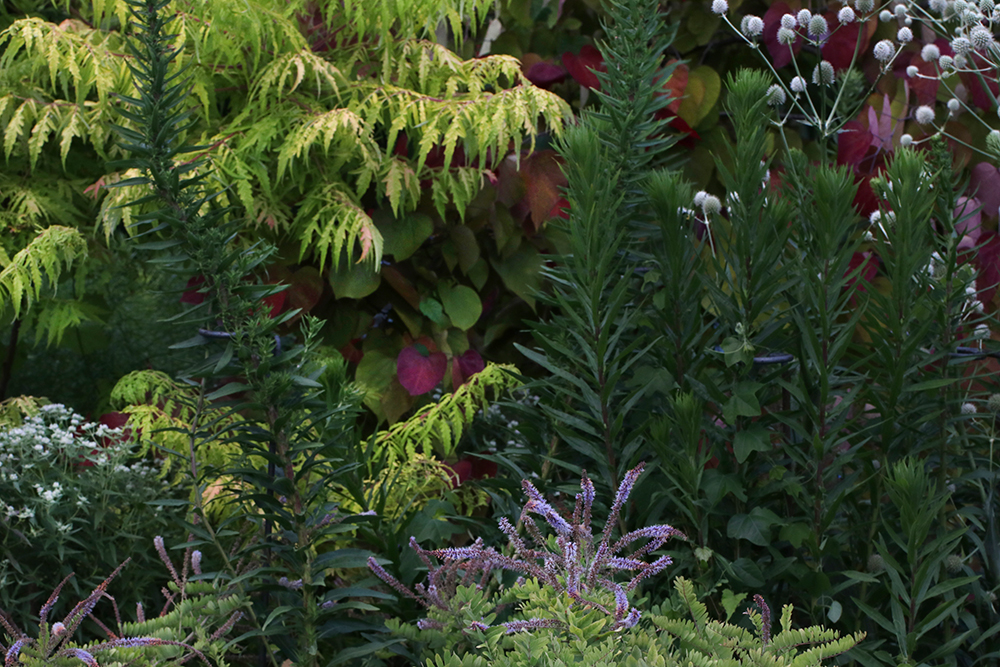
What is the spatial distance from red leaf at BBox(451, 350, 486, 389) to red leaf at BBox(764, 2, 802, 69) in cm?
127

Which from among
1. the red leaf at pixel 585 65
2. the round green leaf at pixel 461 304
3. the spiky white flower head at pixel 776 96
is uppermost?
the spiky white flower head at pixel 776 96

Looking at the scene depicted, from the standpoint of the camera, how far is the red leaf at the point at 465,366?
7.73 ft

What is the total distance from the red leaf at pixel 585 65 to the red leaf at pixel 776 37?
54 cm

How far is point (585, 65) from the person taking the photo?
2.52 metres

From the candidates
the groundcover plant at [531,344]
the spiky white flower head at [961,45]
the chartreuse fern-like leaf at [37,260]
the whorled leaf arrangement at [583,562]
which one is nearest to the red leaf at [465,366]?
the groundcover plant at [531,344]

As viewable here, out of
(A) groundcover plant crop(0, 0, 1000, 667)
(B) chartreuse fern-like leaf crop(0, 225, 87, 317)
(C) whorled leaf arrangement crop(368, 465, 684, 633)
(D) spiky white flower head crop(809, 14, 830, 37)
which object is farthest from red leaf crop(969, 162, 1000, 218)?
(B) chartreuse fern-like leaf crop(0, 225, 87, 317)

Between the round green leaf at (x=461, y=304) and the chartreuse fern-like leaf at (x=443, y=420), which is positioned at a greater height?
the round green leaf at (x=461, y=304)

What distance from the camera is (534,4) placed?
281 centimetres

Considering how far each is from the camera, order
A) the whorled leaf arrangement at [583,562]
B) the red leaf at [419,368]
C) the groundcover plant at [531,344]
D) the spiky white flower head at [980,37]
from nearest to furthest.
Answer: the whorled leaf arrangement at [583,562], the groundcover plant at [531,344], the spiky white flower head at [980,37], the red leaf at [419,368]

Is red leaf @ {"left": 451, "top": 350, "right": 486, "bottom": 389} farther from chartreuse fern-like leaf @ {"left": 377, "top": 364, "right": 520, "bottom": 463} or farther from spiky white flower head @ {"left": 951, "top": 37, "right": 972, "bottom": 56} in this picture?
spiky white flower head @ {"left": 951, "top": 37, "right": 972, "bottom": 56}

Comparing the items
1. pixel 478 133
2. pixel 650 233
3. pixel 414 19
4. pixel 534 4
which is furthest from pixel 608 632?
pixel 534 4

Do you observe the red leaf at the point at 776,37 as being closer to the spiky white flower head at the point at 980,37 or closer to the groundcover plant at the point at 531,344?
the groundcover plant at the point at 531,344

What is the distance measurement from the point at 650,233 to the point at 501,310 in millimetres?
921

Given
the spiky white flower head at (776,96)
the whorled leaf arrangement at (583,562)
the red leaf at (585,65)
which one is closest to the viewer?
the whorled leaf arrangement at (583,562)
